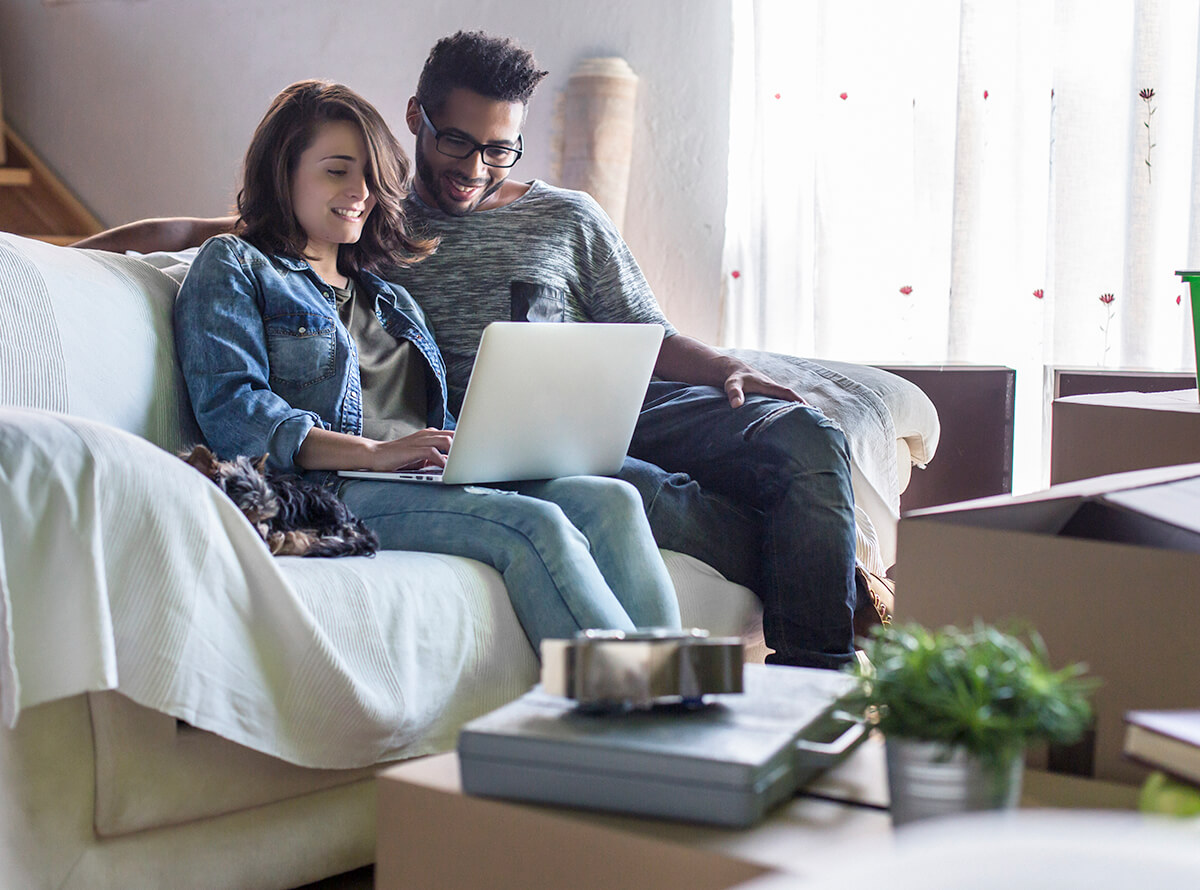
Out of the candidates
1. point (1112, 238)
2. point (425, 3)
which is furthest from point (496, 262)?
point (425, 3)

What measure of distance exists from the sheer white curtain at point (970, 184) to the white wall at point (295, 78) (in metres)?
0.11

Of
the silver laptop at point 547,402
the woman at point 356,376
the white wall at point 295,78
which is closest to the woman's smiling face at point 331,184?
the woman at point 356,376

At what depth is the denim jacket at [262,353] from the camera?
1433mm

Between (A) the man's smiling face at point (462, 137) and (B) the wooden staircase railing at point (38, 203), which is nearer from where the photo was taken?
(A) the man's smiling face at point (462, 137)

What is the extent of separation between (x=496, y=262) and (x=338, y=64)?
6.23 ft

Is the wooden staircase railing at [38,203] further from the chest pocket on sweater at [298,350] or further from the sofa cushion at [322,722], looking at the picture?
the sofa cushion at [322,722]

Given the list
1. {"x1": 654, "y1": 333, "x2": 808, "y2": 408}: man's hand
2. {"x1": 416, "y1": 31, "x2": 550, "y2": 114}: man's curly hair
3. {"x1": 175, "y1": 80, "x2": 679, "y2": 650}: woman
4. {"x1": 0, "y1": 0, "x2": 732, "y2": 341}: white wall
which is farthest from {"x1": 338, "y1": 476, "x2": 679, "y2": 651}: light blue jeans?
{"x1": 0, "y1": 0, "x2": 732, "y2": 341}: white wall

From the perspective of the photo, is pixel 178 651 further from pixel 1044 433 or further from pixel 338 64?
pixel 338 64

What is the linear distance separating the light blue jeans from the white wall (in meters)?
1.32

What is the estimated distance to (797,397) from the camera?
1.79 meters

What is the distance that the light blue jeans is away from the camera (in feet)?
4.35

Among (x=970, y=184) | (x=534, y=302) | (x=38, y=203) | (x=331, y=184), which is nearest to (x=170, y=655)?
(x=331, y=184)

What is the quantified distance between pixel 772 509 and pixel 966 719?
3.53 feet

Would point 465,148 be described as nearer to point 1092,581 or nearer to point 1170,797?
point 1092,581
